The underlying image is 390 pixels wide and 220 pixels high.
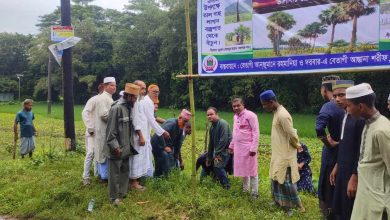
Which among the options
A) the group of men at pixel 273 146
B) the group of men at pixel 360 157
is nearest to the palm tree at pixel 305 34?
the group of men at pixel 273 146

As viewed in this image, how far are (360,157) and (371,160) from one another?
6.6 inches

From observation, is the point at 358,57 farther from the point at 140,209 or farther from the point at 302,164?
the point at 140,209

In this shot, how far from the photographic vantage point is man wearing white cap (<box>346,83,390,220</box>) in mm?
3289

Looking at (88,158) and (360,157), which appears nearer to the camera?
(360,157)

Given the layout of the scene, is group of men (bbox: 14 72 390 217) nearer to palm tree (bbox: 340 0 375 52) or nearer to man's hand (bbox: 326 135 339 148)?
man's hand (bbox: 326 135 339 148)

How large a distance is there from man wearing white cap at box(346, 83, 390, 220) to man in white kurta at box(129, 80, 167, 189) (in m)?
3.67

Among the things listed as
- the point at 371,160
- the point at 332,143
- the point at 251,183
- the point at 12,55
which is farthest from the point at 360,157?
the point at 12,55

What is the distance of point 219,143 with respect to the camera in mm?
6590

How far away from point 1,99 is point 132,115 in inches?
2464

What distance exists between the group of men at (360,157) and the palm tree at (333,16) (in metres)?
0.66

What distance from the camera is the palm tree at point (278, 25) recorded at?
5.15 m

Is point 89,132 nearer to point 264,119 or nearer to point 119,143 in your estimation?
point 119,143

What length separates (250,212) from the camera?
17.7 feet

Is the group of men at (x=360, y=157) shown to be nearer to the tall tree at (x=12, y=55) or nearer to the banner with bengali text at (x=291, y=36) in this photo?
the banner with bengali text at (x=291, y=36)
